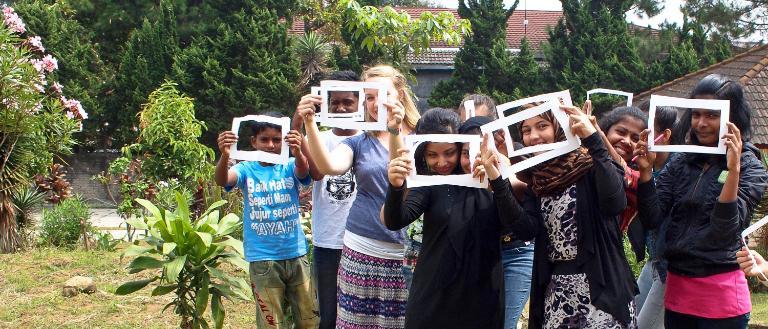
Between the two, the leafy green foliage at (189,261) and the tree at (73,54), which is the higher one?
the tree at (73,54)

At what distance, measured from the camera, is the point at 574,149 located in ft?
10.1

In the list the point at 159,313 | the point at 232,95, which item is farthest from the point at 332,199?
the point at 232,95

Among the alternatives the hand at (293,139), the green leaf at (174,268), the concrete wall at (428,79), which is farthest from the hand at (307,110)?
the concrete wall at (428,79)

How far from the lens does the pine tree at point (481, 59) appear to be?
2280 cm

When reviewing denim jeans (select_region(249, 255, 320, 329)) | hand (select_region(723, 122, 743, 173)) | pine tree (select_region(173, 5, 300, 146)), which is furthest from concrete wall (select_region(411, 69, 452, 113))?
hand (select_region(723, 122, 743, 173))

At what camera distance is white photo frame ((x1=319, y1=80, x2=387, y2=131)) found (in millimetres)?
3771

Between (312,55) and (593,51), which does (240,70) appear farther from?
(593,51)

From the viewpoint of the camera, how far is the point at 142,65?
72.7 ft

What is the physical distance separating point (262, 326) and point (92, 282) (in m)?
3.27

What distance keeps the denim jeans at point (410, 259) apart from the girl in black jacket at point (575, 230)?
0.64 meters

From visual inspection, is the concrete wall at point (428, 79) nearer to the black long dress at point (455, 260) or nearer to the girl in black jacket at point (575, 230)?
the black long dress at point (455, 260)

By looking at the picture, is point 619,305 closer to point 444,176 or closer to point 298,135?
point 444,176

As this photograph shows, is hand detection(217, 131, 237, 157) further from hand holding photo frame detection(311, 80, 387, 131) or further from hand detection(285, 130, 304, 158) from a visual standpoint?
hand holding photo frame detection(311, 80, 387, 131)

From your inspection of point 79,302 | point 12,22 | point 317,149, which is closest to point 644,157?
point 317,149
